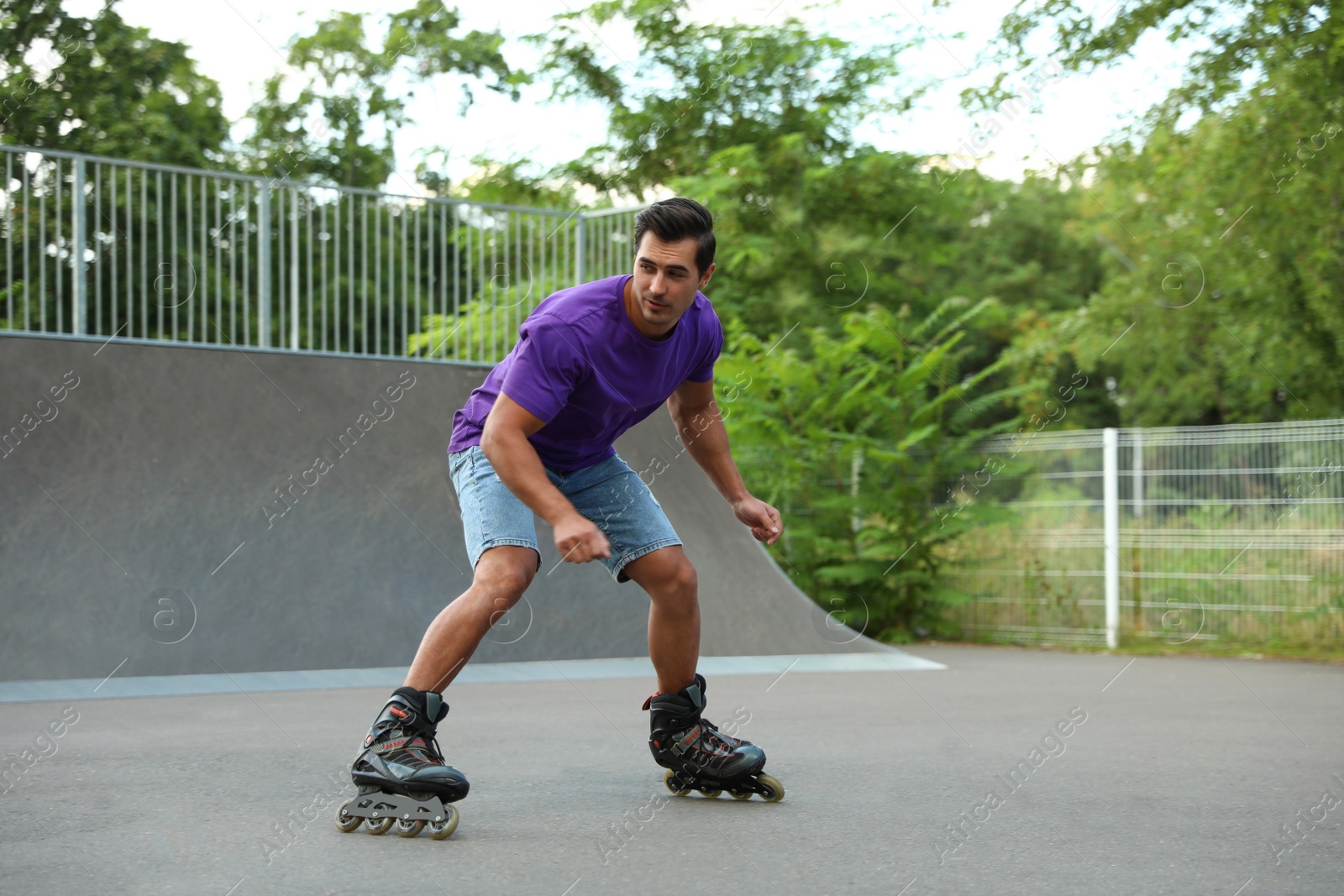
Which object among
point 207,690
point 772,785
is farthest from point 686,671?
point 207,690

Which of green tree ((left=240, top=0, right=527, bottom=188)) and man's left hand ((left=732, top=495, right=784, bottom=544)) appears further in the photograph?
green tree ((left=240, top=0, right=527, bottom=188))

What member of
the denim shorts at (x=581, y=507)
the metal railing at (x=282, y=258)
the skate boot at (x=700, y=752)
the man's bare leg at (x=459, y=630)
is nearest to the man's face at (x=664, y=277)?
the denim shorts at (x=581, y=507)

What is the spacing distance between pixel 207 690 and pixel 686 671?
13.1 feet

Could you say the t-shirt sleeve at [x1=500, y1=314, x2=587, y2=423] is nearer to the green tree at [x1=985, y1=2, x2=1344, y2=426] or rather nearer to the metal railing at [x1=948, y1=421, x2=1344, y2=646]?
the metal railing at [x1=948, y1=421, x2=1344, y2=646]

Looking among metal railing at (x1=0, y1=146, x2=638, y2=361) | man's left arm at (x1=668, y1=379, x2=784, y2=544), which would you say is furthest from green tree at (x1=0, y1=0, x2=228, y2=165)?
man's left arm at (x1=668, y1=379, x2=784, y2=544)

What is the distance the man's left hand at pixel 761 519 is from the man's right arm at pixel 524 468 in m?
0.79

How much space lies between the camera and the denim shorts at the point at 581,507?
3.57 meters

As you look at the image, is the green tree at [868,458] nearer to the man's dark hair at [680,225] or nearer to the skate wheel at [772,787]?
the skate wheel at [772,787]

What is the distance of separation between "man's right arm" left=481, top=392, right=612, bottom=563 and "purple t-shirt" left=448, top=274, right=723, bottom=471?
1.7 inches

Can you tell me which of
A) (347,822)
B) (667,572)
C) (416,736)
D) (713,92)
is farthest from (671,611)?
(713,92)

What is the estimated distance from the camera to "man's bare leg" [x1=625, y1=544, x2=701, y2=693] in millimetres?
3791

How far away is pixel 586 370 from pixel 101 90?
1979 centimetres

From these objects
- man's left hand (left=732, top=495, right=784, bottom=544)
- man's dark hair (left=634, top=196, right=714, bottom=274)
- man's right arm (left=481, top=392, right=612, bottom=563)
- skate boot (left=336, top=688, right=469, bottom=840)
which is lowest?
skate boot (left=336, top=688, right=469, bottom=840)

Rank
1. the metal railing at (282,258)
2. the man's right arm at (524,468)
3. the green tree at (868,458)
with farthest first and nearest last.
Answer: the green tree at (868,458) → the metal railing at (282,258) → the man's right arm at (524,468)
